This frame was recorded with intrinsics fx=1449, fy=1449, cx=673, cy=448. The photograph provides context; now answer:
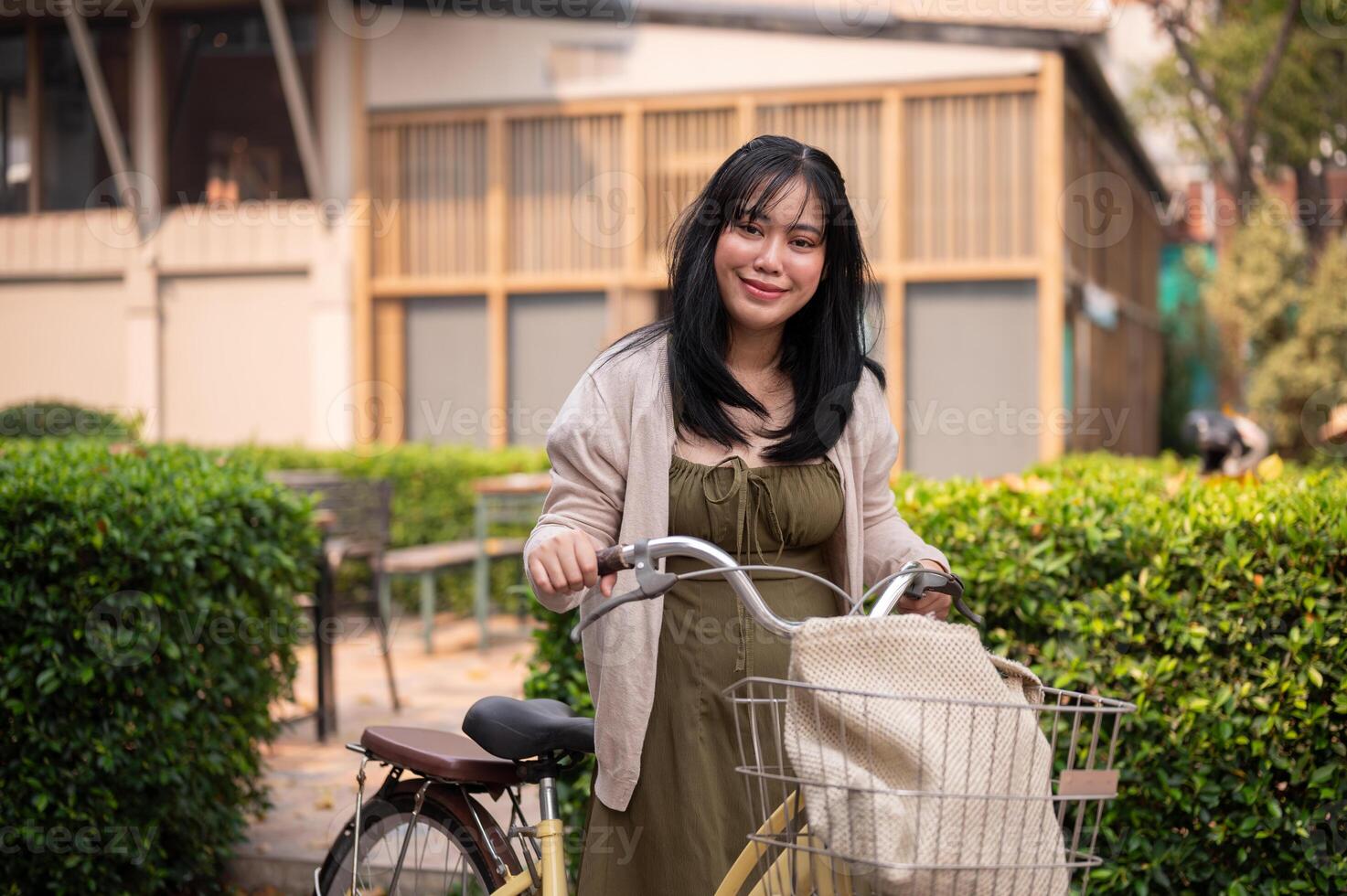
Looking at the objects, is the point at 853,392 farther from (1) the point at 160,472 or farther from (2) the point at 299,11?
(2) the point at 299,11

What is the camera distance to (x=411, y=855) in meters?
3.01

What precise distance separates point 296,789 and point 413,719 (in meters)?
1.47

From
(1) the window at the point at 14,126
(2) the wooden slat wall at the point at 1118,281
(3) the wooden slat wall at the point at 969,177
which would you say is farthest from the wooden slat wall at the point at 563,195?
(1) the window at the point at 14,126

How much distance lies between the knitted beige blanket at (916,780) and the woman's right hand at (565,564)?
1.47ft

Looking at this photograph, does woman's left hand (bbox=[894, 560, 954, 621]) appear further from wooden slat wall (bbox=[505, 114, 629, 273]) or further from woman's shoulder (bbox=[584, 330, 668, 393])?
wooden slat wall (bbox=[505, 114, 629, 273])

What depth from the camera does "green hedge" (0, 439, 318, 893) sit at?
4.18m

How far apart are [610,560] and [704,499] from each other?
0.37m
